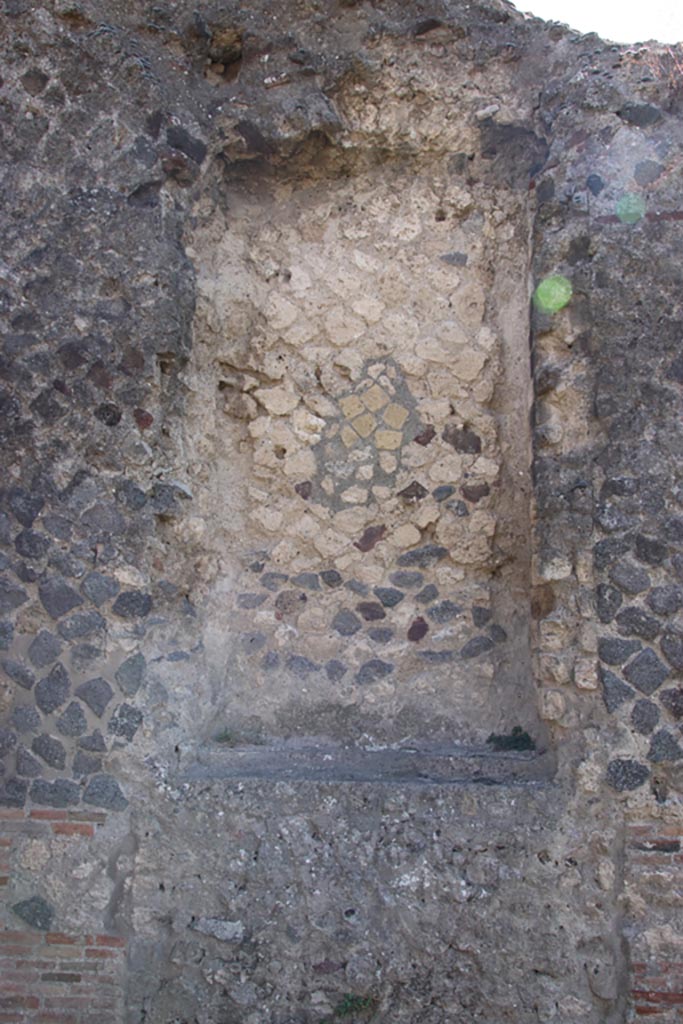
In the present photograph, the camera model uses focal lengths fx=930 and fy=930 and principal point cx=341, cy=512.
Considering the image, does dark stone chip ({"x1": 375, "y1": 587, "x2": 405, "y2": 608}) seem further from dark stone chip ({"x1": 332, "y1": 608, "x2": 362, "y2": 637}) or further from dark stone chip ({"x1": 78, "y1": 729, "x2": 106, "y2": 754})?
dark stone chip ({"x1": 78, "y1": 729, "x2": 106, "y2": 754})

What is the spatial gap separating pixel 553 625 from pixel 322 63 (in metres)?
2.43

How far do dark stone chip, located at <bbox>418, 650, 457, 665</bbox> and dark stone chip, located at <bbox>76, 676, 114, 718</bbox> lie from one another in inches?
48.4

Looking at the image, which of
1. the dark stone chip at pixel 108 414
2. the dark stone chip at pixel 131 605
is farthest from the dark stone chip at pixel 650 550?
the dark stone chip at pixel 108 414

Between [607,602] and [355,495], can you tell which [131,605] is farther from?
[607,602]

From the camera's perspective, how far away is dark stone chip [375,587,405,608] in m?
3.81

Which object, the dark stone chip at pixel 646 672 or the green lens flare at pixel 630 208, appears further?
the green lens flare at pixel 630 208

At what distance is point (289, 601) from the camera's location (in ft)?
12.6

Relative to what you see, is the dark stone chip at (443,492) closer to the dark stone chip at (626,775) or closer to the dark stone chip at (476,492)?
the dark stone chip at (476,492)

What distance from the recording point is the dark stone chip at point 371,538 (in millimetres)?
3840

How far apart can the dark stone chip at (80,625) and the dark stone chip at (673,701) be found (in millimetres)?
2011

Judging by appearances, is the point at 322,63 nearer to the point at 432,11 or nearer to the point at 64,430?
the point at 432,11

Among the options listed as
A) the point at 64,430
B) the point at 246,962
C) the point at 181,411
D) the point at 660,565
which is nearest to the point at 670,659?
the point at 660,565

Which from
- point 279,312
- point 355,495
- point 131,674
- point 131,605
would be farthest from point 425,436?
point 131,674

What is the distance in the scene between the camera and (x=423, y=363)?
12.7ft
